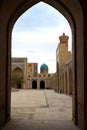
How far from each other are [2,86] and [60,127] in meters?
2.00

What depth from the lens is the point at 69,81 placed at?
27969 millimetres

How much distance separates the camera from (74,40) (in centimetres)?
965

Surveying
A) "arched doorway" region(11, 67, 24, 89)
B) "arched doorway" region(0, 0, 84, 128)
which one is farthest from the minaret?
"arched doorway" region(0, 0, 84, 128)

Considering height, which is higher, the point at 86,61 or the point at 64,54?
the point at 64,54

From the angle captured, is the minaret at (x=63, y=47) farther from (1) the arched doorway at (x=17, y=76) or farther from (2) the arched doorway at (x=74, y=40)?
(2) the arched doorway at (x=74, y=40)

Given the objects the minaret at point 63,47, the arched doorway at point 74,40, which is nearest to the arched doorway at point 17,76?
the minaret at point 63,47

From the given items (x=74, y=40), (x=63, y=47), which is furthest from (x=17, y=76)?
(x=74, y=40)

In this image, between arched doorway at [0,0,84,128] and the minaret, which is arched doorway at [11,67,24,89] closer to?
the minaret

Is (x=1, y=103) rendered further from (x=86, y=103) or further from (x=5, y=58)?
(x=86, y=103)

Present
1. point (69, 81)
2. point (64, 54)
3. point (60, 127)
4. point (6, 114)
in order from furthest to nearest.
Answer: point (64, 54), point (69, 81), point (6, 114), point (60, 127)

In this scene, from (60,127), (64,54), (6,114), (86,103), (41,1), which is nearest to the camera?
(86,103)

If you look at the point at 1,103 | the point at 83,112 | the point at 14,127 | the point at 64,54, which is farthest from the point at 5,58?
the point at 64,54

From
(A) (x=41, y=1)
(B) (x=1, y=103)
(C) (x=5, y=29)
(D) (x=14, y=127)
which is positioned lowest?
(D) (x=14, y=127)

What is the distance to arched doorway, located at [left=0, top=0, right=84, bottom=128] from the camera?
27.8 feet
